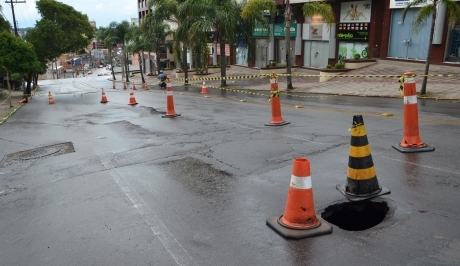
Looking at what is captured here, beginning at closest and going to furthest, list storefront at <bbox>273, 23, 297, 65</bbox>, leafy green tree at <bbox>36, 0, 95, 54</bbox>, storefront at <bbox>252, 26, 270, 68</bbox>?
storefront at <bbox>273, 23, 297, 65</bbox> → storefront at <bbox>252, 26, 270, 68</bbox> → leafy green tree at <bbox>36, 0, 95, 54</bbox>

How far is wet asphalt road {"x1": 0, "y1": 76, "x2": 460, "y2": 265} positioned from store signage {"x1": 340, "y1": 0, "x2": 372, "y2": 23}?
63.7 ft

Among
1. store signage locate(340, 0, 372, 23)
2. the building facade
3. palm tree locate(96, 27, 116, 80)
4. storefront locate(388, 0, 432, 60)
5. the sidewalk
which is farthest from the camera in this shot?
palm tree locate(96, 27, 116, 80)

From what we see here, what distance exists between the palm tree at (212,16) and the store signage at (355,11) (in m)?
7.68

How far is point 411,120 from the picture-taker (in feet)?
21.9

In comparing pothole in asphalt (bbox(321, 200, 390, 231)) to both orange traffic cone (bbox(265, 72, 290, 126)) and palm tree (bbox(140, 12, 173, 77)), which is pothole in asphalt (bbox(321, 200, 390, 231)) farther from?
palm tree (bbox(140, 12, 173, 77))

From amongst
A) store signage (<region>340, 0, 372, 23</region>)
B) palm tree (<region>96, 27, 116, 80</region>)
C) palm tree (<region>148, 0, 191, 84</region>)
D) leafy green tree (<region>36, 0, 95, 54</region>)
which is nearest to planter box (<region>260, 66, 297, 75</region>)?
store signage (<region>340, 0, 372, 23</region>)

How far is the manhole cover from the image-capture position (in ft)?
27.7

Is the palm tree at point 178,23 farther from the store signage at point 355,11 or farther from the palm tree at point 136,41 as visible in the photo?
the store signage at point 355,11

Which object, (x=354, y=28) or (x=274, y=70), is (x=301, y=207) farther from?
(x=274, y=70)

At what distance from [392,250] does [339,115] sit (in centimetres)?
792

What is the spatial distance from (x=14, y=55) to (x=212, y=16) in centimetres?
1307

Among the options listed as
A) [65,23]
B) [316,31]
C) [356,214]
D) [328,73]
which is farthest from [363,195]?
[65,23]

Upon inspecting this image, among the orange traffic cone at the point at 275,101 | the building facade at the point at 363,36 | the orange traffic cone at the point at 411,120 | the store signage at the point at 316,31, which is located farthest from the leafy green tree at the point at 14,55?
the orange traffic cone at the point at 411,120

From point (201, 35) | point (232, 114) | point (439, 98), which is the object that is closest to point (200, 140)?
point (232, 114)
